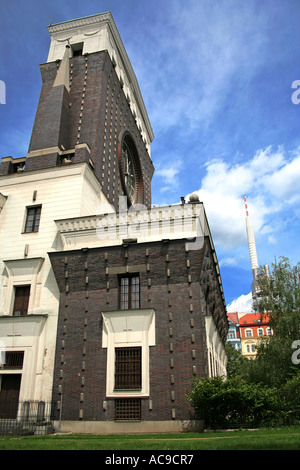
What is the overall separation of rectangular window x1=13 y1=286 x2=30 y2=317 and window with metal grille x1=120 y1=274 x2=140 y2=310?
698 cm

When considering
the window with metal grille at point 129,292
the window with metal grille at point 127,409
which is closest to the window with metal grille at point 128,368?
the window with metal grille at point 127,409

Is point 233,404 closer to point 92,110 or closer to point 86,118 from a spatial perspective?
point 86,118

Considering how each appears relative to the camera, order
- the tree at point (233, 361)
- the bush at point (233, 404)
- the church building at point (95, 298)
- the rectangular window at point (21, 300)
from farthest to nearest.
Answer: the tree at point (233, 361) → the rectangular window at point (21, 300) → the church building at point (95, 298) → the bush at point (233, 404)

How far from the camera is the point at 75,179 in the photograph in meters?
28.4

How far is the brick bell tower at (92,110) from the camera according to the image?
1280 inches

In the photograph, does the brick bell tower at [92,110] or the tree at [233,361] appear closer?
the brick bell tower at [92,110]

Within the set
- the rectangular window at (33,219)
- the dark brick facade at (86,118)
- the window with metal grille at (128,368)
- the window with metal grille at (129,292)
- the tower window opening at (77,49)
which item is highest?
the tower window opening at (77,49)

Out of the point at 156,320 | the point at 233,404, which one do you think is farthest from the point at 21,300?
the point at 233,404

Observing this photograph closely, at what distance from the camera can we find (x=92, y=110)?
35875 millimetres

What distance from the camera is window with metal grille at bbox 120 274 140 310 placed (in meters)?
23.1

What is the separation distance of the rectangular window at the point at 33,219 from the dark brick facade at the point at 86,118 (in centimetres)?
407

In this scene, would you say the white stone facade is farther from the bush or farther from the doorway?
the bush

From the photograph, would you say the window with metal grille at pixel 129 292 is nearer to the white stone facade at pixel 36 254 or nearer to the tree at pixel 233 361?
the white stone facade at pixel 36 254
